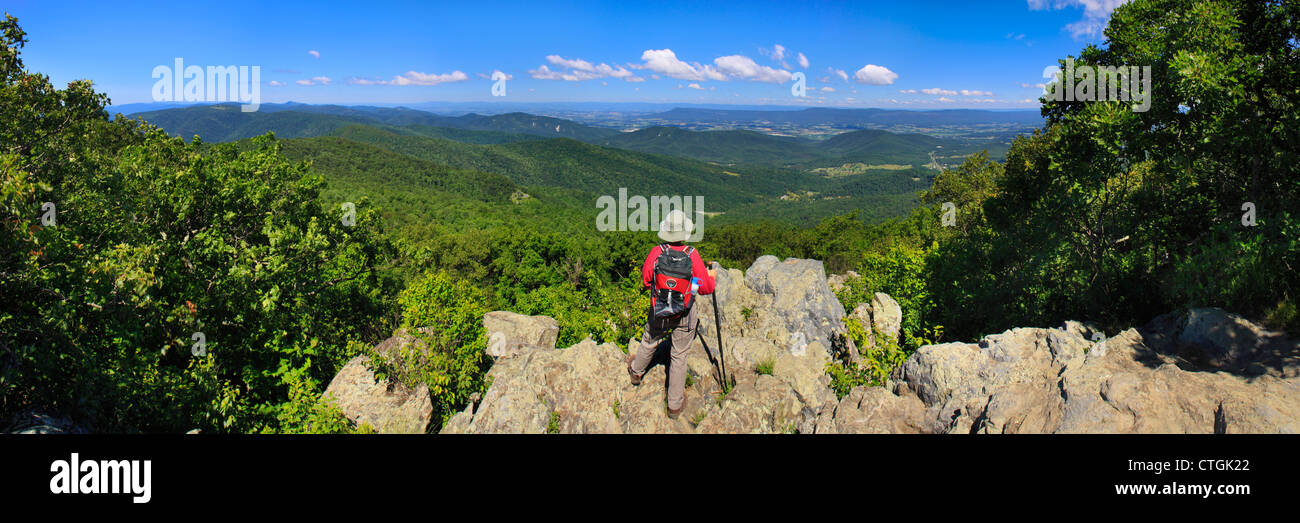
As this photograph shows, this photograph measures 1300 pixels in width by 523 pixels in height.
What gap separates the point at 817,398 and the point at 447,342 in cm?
687

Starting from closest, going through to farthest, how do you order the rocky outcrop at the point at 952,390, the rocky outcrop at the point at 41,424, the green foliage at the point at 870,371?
the rocky outcrop at the point at 952,390, the rocky outcrop at the point at 41,424, the green foliage at the point at 870,371

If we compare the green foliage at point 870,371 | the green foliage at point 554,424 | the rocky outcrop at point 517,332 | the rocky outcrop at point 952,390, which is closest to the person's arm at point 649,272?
the rocky outcrop at point 952,390

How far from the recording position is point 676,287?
6.96 meters

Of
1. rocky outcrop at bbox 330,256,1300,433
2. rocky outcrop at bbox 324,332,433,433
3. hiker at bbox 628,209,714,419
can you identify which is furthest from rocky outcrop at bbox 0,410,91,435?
hiker at bbox 628,209,714,419

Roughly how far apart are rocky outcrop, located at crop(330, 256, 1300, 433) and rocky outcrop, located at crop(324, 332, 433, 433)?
37 millimetres

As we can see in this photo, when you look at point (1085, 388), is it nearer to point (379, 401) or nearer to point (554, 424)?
point (554, 424)

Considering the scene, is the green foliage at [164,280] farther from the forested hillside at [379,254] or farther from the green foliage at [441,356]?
the green foliage at [441,356]

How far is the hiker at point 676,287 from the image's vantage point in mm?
6936

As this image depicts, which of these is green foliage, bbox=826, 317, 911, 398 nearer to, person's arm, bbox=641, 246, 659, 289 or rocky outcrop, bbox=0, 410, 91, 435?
person's arm, bbox=641, 246, 659, 289

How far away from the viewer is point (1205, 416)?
17.4 ft

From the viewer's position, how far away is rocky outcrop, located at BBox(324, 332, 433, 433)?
784 centimetres

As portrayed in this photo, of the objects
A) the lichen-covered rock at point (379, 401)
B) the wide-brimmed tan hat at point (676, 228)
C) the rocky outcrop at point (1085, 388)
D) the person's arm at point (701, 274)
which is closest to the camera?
the rocky outcrop at point (1085, 388)

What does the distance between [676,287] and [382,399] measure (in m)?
6.01

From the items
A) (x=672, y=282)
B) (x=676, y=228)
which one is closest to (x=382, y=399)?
(x=672, y=282)
